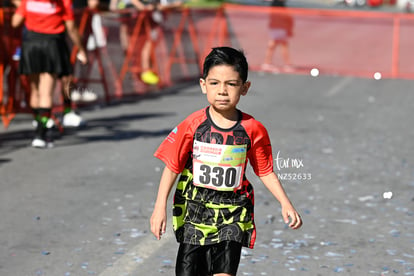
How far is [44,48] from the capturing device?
10297mm

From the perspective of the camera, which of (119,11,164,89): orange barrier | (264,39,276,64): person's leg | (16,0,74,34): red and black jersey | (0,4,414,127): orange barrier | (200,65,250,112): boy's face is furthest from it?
(264,39,276,64): person's leg

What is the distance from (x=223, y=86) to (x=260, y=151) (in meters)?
0.44

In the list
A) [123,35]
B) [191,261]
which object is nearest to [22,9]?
[123,35]

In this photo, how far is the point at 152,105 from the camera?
14883 mm

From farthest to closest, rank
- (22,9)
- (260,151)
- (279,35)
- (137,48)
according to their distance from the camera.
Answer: (279,35) → (137,48) → (22,9) → (260,151)

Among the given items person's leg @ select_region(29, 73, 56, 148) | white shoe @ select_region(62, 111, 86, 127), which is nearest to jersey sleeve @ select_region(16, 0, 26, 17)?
person's leg @ select_region(29, 73, 56, 148)

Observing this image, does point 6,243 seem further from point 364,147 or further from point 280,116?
point 280,116

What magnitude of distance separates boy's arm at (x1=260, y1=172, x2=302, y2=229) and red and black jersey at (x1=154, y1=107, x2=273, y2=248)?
1.9 inches

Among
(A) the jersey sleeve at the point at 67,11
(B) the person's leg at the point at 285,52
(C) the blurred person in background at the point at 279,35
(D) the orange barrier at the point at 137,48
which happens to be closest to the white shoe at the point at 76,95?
(D) the orange barrier at the point at 137,48

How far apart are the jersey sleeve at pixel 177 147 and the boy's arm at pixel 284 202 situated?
446mm

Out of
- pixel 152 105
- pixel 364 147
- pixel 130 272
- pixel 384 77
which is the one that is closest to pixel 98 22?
pixel 152 105

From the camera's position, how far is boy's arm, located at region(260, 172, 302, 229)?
4.29 meters

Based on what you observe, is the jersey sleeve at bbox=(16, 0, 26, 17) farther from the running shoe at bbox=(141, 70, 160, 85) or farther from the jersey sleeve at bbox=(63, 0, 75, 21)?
the running shoe at bbox=(141, 70, 160, 85)

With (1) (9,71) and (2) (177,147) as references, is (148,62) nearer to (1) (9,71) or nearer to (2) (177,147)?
(1) (9,71)
